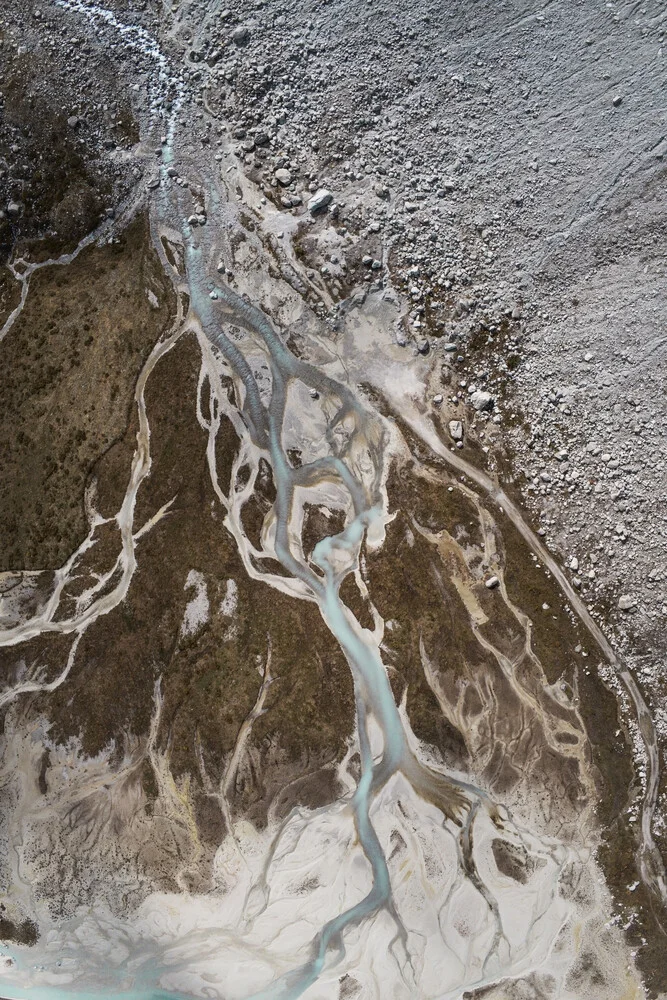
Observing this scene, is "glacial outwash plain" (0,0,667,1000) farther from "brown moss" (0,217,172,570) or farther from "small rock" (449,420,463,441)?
"small rock" (449,420,463,441)

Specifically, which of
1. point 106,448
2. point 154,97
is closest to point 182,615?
point 106,448

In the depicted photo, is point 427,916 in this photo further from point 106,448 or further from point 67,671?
point 106,448

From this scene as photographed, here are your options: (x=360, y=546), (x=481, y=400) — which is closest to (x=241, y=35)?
(x=481, y=400)

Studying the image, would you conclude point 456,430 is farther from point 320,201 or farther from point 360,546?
point 320,201

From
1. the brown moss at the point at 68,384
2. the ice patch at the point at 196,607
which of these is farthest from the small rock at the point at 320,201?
the ice patch at the point at 196,607

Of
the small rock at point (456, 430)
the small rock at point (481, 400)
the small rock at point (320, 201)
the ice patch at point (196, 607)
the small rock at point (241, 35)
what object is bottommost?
the ice patch at point (196, 607)

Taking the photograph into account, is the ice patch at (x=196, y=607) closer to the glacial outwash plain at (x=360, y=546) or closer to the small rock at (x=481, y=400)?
the glacial outwash plain at (x=360, y=546)
